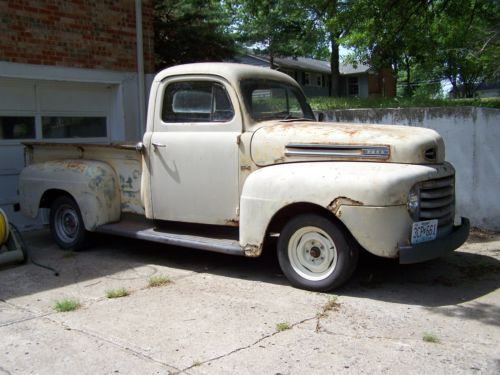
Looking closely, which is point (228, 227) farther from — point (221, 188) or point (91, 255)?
point (91, 255)

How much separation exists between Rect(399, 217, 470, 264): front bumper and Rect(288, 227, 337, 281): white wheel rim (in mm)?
629

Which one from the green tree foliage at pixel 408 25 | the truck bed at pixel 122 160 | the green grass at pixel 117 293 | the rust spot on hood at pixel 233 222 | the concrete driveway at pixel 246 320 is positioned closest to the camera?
the concrete driveway at pixel 246 320

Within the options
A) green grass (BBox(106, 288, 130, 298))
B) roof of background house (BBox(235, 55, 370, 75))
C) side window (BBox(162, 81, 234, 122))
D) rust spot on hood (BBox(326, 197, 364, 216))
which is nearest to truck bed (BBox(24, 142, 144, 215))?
side window (BBox(162, 81, 234, 122))

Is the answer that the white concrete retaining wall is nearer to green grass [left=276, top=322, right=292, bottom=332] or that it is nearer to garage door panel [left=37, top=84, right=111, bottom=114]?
green grass [left=276, top=322, right=292, bottom=332]

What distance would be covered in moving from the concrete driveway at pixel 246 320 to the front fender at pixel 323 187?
2.32ft

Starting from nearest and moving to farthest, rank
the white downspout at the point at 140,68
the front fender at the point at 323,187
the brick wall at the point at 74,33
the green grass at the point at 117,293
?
the front fender at the point at 323,187 → the green grass at the point at 117,293 → the brick wall at the point at 74,33 → the white downspout at the point at 140,68

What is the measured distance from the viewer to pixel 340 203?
5.02 meters

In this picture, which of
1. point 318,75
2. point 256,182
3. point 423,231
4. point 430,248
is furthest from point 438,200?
point 318,75

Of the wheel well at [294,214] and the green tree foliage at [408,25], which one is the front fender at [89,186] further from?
the green tree foliage at [408,25]

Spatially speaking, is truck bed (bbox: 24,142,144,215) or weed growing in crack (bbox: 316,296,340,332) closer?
weed growing in crack (bbox: 316,296,340,332)

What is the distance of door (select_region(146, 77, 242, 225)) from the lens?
5973 millimetres

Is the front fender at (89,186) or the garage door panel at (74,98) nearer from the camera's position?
the front fender at (89,186)

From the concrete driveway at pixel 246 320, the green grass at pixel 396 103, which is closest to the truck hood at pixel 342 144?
the concrete driveway at pixel 246 320

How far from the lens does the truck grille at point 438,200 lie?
5.15 metres
